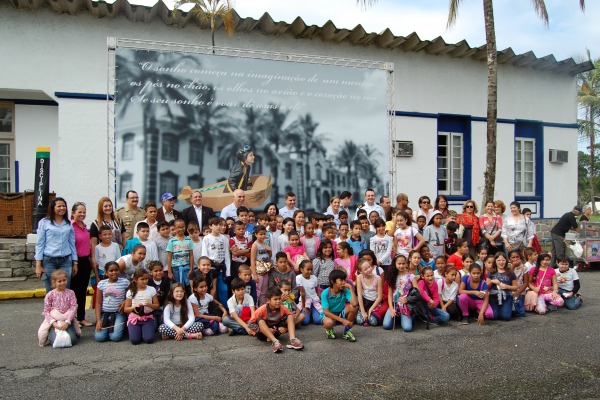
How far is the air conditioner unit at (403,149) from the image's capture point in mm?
12625

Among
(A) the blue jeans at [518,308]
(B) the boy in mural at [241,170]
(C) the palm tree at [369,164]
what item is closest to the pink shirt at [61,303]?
(B) the boy in mural at [241,170]

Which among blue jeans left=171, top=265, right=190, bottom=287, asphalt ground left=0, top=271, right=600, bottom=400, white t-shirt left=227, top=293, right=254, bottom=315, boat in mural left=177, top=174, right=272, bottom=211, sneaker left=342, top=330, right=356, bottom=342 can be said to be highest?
boat in mural left=177, top=174, right=272, bottom=211

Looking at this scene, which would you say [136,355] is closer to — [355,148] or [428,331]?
[428,331]

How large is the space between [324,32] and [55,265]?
7.53 m

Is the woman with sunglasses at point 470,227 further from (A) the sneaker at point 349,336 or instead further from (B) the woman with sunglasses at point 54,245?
(B) the woman with sunglasses at point 54,245

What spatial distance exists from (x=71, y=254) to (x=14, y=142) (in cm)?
572

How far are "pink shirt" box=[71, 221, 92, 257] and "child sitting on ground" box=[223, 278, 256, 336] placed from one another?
6.38 ft

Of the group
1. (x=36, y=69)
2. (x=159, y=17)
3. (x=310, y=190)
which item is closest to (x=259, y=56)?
(x=159, y=17)

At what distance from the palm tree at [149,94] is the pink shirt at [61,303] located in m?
3.59

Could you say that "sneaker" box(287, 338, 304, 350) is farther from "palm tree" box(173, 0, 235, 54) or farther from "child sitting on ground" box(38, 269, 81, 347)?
"palm tree" box(173, 0, 235, 54)

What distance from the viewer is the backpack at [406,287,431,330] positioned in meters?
6.90

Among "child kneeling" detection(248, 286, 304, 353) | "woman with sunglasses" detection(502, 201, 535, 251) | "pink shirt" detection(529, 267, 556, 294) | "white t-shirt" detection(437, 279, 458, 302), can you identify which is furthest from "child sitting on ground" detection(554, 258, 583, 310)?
"child kneeling" detection(248, 286, 304, 353)

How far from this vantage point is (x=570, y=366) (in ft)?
17.9

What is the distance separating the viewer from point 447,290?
7.44 meters
